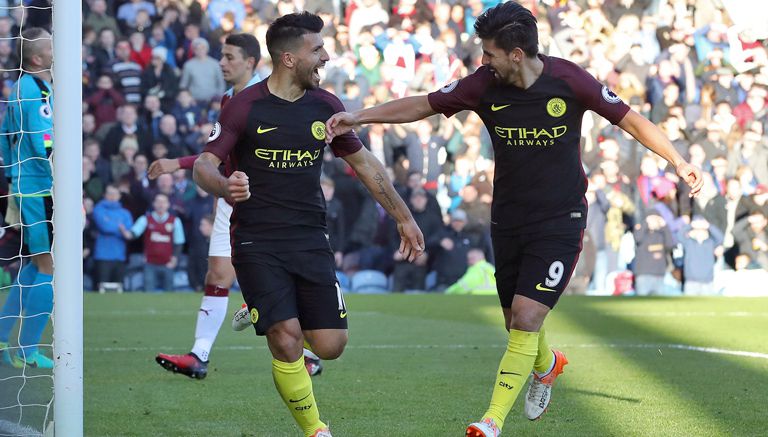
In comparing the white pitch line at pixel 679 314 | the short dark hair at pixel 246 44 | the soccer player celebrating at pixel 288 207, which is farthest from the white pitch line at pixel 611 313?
the soccer player celebrating at pixel 288 207

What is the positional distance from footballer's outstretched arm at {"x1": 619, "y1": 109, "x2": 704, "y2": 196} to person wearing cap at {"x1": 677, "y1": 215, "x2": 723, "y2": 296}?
1116 centimetres

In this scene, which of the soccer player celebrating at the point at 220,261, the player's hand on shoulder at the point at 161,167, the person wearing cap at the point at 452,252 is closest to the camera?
the player's hand on shoulder at the point at 161,167

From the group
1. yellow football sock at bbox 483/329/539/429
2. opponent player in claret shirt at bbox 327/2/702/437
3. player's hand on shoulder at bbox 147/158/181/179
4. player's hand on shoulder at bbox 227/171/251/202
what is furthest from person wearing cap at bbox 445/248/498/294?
player's hand on shoulder at bbox 227/171/251/202

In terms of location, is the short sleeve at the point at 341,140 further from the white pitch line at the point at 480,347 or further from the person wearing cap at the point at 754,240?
the person wearing cap at the point at 754,240

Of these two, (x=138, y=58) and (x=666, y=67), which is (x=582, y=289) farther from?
(x=138, y=58)

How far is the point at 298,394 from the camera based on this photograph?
18.6ft

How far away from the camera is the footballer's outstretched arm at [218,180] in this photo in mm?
5293

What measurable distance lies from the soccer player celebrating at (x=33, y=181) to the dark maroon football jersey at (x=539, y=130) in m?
3.32

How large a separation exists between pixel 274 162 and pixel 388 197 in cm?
65

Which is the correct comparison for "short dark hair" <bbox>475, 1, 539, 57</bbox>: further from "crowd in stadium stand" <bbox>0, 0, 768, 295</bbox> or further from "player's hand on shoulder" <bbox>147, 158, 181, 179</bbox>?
"crowd in stadium stand" <bbox>0, 0, 768, 295</bbox>

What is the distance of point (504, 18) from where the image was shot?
6004mm

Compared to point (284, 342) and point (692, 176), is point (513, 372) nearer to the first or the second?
point (284, 342)

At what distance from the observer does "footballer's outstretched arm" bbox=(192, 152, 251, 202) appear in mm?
A: 5293

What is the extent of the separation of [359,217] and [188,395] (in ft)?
30.9
